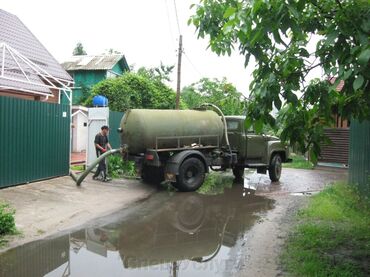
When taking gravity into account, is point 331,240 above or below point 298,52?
below

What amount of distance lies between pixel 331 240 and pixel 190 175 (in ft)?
18.2

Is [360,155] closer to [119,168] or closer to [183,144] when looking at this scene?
[183,144]

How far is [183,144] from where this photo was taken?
11492 millimetres

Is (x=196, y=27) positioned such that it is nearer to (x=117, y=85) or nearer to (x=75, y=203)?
(x=75, y=203)

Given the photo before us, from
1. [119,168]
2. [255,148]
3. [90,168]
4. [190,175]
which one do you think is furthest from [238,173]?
[90,168]

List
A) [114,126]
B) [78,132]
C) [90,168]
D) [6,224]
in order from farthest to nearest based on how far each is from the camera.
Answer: [78,132] < [114,126] < [90,168] < [6,224]

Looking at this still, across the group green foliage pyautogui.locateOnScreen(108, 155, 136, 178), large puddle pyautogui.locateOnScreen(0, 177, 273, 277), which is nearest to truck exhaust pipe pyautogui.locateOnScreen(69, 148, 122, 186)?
green foliage pyautogui.locateOnScreen(108, 155, 136, 178)

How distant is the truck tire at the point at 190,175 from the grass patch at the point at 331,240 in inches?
128

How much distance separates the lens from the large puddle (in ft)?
17.4

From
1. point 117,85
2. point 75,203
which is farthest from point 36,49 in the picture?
point 75,203

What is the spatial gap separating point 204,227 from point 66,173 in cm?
576

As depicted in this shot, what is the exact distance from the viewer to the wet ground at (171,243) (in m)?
5.32

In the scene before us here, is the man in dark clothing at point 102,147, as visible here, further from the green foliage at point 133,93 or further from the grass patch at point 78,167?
the green foliage at point 133,93

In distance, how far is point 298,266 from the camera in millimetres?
5227
